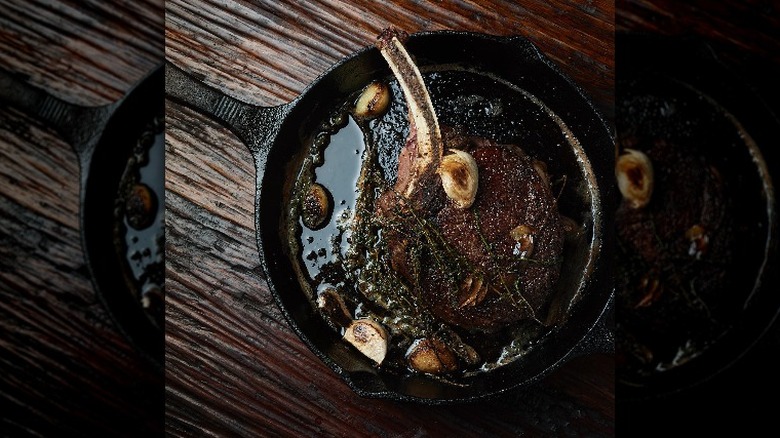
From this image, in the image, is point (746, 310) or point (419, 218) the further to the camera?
point (746, 310)

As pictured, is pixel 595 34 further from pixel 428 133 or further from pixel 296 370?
pixel 296 370

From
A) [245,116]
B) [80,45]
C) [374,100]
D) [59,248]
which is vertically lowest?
[59,248]

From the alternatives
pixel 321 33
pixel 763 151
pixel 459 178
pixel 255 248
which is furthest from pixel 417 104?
pixel 763 151

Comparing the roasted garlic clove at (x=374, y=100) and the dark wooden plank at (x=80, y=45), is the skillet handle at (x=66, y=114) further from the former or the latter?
the roasted garlic clove at (x=374, y=100)

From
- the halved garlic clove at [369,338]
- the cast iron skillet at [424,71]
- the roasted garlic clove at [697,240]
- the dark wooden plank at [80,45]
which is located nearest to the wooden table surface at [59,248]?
the dark wooden plank at [80,45]

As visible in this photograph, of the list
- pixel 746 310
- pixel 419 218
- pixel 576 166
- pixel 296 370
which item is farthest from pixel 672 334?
pixel 296 370

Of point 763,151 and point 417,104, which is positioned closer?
point 417,104

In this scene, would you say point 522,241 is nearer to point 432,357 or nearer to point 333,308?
point 432,357
